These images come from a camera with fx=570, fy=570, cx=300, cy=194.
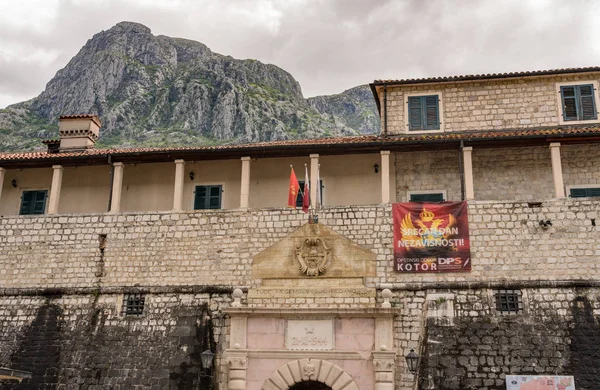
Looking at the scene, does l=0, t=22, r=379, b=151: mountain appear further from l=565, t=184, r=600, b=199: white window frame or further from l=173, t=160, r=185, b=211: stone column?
l=565, t=184, r=600, b=199: white window frame

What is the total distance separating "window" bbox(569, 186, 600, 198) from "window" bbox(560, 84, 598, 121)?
292 centimetres

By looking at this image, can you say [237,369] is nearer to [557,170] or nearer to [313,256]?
[313,256]

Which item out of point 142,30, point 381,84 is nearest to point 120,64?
point 142,30

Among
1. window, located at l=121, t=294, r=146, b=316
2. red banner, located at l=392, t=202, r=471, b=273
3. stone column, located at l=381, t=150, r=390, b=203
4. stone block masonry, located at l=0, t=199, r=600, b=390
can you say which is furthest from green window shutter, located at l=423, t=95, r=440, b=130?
window, located at l=121, t=294, r=146, b=316

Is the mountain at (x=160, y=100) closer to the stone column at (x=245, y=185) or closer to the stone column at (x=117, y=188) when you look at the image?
the stone column at (x=117, y=188)

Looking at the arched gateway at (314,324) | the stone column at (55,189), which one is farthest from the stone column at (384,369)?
the stone column at (55,189)

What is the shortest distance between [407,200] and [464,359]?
5.30m

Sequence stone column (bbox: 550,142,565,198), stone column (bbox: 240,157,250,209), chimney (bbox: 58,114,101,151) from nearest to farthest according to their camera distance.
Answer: stone column (bbox: 550,142,565,198) → stone column (bbox: 240,157,250,209) → chimney (bbox: 58,114,101,151)

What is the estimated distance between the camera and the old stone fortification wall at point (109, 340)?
1536 cm

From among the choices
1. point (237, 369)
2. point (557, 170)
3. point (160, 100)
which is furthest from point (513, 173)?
point (160, 100)

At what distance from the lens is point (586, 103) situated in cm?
1878

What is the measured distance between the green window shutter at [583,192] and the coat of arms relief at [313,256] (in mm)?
7561

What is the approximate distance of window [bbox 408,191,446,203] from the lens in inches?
691

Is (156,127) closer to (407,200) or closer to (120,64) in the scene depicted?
(120,64)
